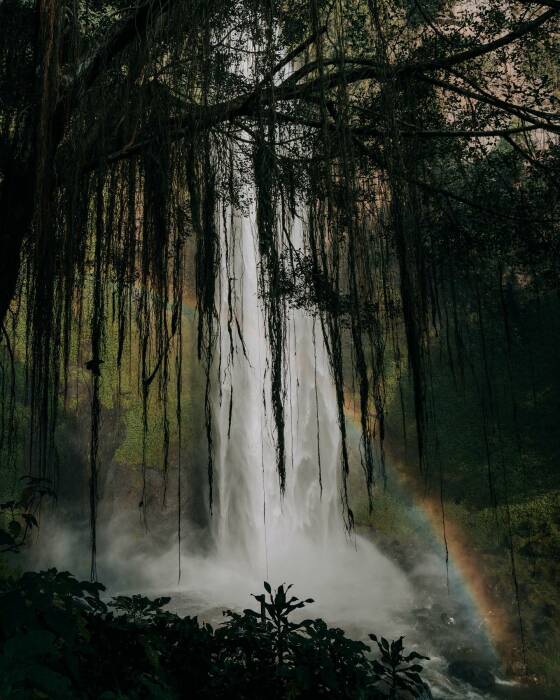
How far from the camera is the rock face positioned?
669cm

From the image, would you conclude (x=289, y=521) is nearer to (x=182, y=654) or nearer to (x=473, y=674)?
(x=473, y=674)

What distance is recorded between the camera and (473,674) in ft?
22.5

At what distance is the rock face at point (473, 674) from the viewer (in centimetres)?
669

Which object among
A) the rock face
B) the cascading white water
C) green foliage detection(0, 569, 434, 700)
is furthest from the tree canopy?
the cascading white water

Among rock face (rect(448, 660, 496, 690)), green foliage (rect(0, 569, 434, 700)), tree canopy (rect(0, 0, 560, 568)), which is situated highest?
tree canopy (rect(0, 0, 560, 568))

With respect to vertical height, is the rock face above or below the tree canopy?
below

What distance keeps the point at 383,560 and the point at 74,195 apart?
8874 millimetres

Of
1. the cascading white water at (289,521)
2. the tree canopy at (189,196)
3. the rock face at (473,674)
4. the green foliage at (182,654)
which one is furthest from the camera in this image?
the cascading white water at (289,521)

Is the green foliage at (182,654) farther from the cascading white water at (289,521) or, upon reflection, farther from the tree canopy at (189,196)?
the cascading white water at (289,521)

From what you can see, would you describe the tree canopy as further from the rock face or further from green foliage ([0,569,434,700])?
the rock face

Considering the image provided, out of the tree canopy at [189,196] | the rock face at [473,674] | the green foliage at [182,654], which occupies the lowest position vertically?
the rock face at [473,674]

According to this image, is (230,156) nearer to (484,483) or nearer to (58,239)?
(58,239)

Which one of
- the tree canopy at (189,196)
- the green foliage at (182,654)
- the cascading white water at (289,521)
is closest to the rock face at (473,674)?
the cascading white water at (289,521)

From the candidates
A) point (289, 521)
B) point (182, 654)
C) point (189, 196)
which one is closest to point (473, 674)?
point (289, 521)
